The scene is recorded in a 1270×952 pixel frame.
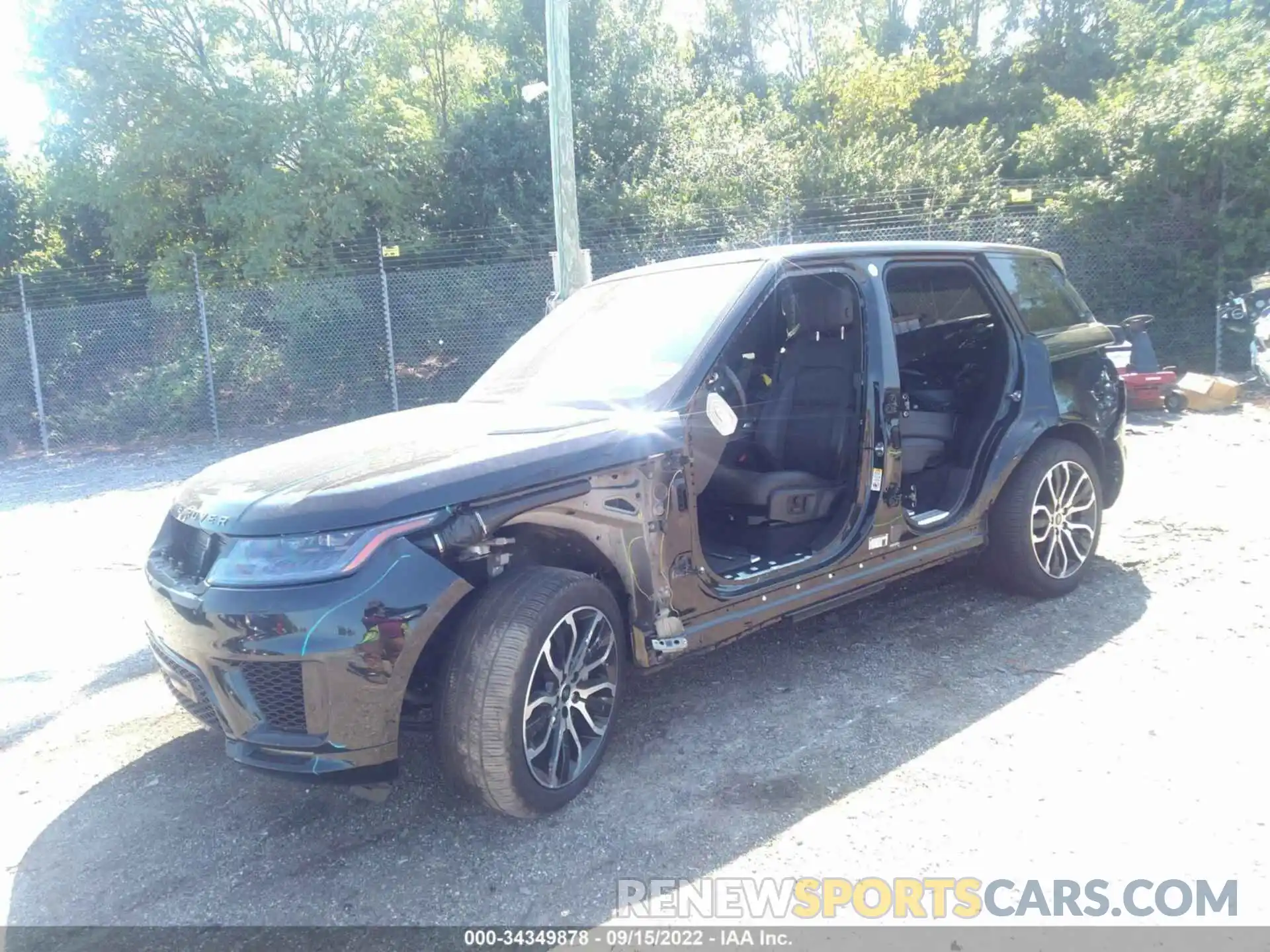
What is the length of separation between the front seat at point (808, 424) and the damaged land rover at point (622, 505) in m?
0.01

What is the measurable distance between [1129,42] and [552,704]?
24.5m

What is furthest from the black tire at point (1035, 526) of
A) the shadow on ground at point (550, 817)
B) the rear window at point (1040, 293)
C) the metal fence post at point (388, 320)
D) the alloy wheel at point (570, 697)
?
the metal fence post at point (388, 320)

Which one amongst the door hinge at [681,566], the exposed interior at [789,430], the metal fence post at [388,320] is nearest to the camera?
the door hinge at [681,566]

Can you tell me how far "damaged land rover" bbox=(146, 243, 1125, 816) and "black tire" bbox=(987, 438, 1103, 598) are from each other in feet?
0.05

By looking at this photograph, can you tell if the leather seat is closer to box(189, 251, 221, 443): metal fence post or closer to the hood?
the hood

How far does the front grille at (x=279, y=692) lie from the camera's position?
→ 278 centimetres

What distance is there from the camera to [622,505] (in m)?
3.27

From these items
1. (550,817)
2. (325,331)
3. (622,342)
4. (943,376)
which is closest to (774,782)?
(550,817)

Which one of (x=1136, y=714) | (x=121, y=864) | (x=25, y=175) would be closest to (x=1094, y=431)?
(x=1136, y=714)

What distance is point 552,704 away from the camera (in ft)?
10.2

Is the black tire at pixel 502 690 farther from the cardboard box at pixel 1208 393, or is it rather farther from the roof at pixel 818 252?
the cardboard box at pixel 1208 393

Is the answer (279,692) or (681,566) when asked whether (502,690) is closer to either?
(279,692)

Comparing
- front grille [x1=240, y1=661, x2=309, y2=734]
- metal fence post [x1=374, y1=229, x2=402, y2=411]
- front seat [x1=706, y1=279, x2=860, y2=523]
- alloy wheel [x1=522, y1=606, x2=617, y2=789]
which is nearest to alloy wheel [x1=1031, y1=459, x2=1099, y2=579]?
front seat [x1=706, y1=279, x2=860, y2=523]

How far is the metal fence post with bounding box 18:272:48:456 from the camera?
12.5 m
